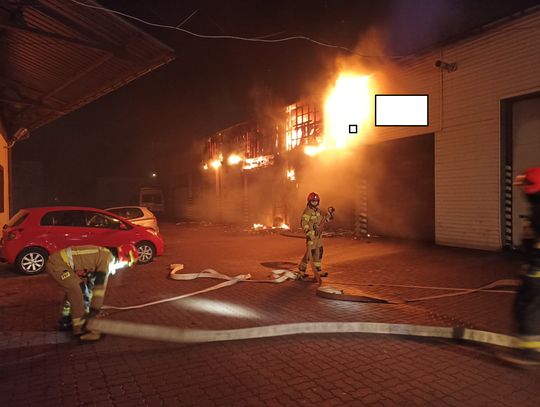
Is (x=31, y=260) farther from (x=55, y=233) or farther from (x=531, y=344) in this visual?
(x=531, y=344)

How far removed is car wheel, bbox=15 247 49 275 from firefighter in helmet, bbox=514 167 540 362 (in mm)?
9500

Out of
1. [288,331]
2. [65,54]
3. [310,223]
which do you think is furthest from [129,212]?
[288,331]

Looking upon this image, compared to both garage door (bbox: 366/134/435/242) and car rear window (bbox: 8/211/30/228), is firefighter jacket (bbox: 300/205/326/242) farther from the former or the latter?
garage door (bbox: 366/134/435/242)

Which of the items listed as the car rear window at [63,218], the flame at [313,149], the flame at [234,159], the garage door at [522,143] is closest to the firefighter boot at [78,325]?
the car rear window at [63,218]

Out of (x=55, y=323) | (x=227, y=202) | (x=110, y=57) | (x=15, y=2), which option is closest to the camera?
(x=55, y=323)

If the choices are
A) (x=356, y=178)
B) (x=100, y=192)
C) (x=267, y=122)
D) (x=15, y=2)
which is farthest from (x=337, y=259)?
(x=100, y=192)

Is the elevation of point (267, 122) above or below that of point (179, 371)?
→ above

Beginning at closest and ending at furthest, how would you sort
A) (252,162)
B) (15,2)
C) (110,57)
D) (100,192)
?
(15,2) → (110,57) → (252,162) → (100,192)

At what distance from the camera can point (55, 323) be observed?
6.01 m

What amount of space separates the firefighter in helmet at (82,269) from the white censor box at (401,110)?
10.9m


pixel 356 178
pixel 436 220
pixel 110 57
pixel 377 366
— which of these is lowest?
pixel 377 366

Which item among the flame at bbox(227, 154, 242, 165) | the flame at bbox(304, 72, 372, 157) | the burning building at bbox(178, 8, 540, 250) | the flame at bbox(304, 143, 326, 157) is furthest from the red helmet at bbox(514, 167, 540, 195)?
the flame at bbox(227, 154, 242, 165)

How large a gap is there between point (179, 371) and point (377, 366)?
1.99 metres

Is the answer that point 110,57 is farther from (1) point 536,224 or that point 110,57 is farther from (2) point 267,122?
(2) point 267,122
